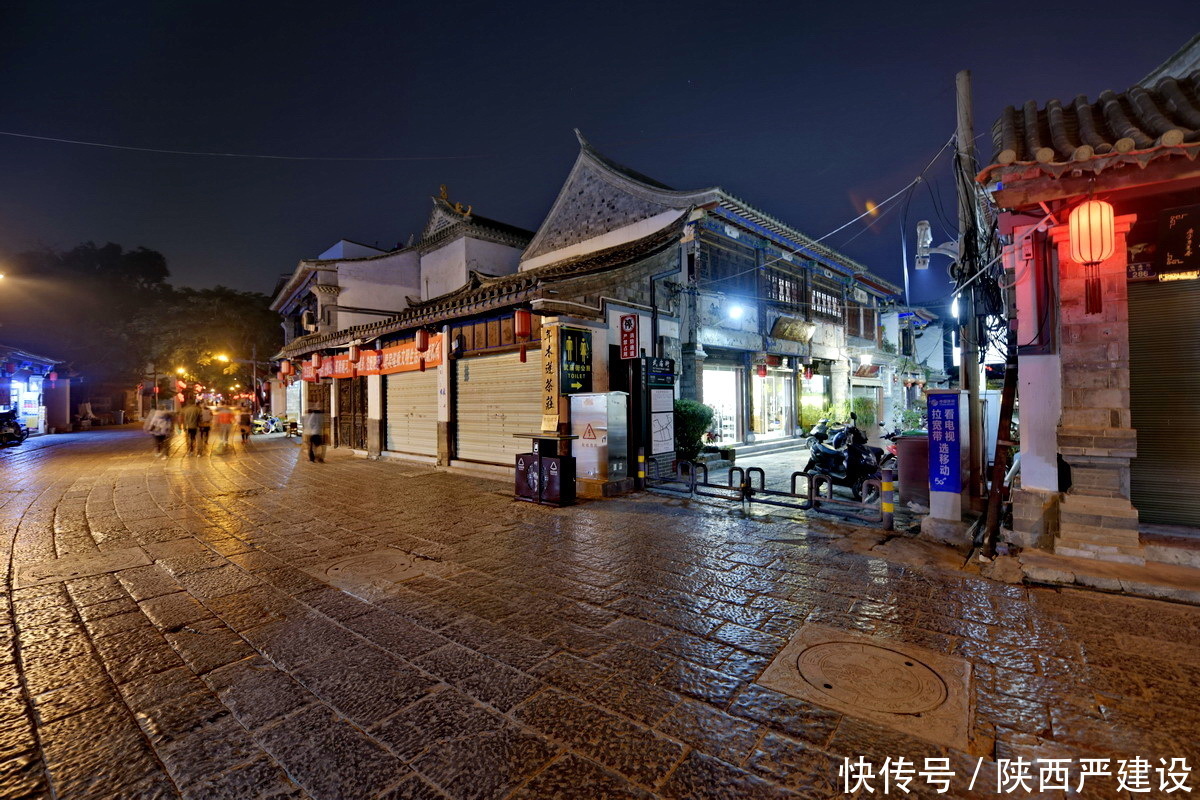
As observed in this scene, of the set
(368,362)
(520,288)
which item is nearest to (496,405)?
(520,288)

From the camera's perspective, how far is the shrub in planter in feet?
42.3

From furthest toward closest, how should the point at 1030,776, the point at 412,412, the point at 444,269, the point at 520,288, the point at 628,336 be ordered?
the point at 444,269 → the point at 412,412 → the point at 628,336 → the point at 520,288 → the point at 1030,776

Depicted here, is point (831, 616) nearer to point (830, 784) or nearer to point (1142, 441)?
point (830, 784)

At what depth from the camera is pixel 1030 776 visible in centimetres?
265

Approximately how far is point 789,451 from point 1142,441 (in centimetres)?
1245

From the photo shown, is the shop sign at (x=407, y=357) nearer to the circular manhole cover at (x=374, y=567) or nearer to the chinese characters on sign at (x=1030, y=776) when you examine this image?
the circular manhole cover at (x=374, y=567)

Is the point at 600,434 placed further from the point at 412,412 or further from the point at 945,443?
the point at 412,412

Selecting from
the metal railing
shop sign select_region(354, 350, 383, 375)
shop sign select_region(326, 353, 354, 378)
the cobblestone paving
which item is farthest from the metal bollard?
shop sign select_region(326, 353, 354, 378)

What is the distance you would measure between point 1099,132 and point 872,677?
20.7ft

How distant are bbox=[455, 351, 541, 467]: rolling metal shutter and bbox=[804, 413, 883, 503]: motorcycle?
651 cm

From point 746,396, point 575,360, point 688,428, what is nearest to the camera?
point 575,360

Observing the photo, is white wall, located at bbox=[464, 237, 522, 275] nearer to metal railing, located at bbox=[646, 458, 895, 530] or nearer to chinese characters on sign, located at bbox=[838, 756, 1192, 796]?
metal railing, located at bbox=[646, 458, 895, 530]

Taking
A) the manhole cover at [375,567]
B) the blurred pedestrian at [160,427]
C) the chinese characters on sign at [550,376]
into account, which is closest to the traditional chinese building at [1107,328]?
the chinese characters on sign at [550,376]

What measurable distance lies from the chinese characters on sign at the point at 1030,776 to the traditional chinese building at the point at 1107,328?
3.95 metres
